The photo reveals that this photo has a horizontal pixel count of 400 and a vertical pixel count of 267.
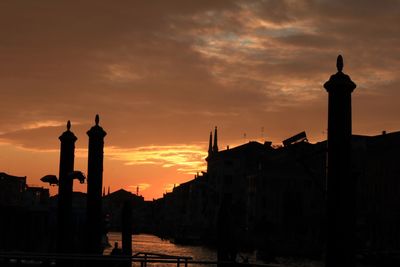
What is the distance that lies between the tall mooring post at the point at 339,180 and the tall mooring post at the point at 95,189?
23.5ft

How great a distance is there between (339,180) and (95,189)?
766 centimetres

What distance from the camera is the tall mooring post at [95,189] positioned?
1819 centimetres

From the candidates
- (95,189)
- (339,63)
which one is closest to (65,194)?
(95,189)

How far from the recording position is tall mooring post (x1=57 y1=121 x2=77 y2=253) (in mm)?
19625

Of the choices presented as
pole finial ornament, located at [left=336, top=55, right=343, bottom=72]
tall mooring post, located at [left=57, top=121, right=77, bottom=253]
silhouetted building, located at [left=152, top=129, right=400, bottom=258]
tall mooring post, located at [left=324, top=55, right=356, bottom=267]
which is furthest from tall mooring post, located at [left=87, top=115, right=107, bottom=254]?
silhouetted building, located at [left=152, top=129, right=400, bottom=258]

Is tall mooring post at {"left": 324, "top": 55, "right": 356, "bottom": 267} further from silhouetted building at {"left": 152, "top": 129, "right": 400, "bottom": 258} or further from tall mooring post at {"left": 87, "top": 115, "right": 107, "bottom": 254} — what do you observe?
silhouetted building at {"left": 152, "top": 129, "right": 400, "bottom": 258}

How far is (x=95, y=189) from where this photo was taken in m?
18.5

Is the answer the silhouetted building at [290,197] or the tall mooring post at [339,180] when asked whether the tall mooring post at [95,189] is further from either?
the silhouetted building at [290,197]

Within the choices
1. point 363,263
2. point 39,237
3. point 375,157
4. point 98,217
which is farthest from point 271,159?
point 98,217

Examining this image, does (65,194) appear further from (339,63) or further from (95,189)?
(339,63)

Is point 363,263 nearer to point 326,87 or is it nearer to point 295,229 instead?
point 295,229

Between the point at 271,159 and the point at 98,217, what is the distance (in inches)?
3868

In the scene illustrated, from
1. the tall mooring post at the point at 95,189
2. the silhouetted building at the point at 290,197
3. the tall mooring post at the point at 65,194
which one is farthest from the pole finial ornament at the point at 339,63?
the silhouetted building at the point at 290,197

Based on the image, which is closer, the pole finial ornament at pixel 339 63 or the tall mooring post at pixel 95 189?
the pole finial ornament at pixel 339 63
